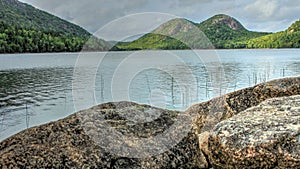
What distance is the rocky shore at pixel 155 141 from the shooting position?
4.41 metres

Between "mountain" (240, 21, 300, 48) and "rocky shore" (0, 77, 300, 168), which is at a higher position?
"mountain" (240, 21, 300, 48)

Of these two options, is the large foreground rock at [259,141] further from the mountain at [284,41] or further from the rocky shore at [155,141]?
the mountain at [284,41]

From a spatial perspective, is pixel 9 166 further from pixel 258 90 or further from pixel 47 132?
pixel 258 90

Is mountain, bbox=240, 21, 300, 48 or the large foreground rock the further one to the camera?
mountain, bbox=240, 21, 300, 48

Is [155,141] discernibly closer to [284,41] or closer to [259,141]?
[259,141]

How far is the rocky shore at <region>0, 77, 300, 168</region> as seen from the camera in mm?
4414

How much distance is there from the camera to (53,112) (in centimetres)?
2303

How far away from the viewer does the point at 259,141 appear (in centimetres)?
444

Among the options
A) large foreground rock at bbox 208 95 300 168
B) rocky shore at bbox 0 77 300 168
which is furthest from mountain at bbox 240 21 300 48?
large foreground rock at bbox 208 95 300 168

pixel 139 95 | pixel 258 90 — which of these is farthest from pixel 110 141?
pixel 139 95

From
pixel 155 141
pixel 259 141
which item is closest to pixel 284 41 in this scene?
pixel 155 141

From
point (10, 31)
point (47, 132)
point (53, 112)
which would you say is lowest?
point (53, 112)

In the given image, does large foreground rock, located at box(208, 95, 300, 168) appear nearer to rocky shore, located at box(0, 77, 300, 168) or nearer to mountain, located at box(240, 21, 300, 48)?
rocky shore, located at box(0, 77, 300, 168)

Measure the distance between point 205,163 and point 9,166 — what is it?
3229 millimetres
